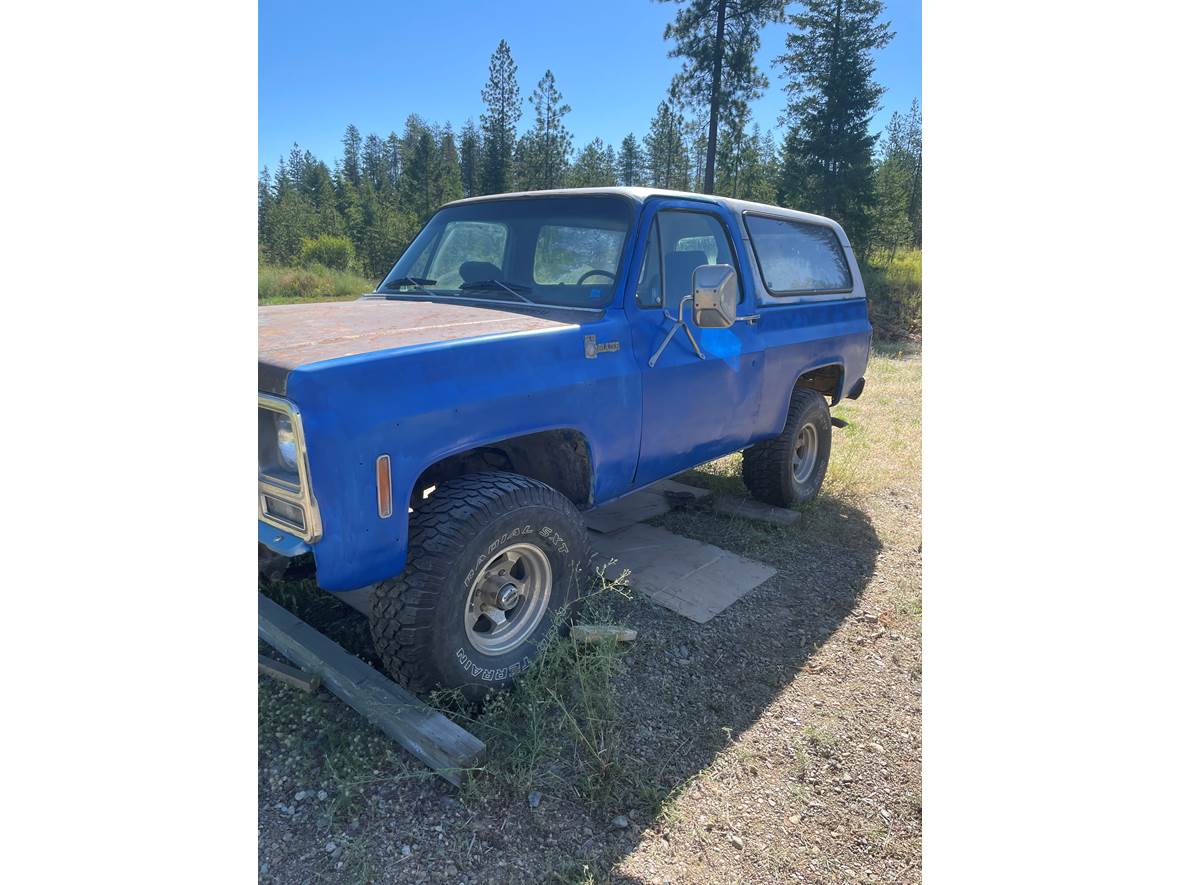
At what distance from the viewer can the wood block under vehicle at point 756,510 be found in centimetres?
477

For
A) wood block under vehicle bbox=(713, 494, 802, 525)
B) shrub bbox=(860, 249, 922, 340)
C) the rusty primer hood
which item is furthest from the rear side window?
shrub bbox=(860, 249, 922, 340)

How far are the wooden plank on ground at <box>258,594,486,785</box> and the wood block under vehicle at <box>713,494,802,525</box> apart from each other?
9.22 feet

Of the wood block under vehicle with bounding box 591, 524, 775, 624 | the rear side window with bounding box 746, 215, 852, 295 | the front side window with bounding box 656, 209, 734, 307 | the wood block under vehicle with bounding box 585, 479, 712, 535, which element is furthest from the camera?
the wood block under vehicle with bounding box 585, 479, 712, 535

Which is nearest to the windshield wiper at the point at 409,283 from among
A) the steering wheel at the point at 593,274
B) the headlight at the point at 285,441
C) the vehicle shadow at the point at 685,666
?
the steering wheel at the point at 593,274

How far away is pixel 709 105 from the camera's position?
2120 centimetres

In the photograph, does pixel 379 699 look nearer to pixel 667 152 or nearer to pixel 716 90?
pixel 716 90

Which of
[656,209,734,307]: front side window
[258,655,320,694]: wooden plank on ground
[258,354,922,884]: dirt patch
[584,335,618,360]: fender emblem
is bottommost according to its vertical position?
[258,354,922,884]: dirt patch

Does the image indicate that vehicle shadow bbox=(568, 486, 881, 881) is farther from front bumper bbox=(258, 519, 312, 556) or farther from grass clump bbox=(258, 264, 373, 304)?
grass clump bbox=(258, 264, 373, 304)

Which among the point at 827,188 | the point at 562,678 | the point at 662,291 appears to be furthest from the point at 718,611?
the point at 827,188

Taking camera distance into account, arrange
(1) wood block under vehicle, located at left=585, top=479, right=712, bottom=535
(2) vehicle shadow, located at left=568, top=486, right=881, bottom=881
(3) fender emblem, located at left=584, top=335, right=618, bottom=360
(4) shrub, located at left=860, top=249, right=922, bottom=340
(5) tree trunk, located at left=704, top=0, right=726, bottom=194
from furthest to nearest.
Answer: (5) tree trunk, located at left=704, top=0, right=726, bottom=194
(4) shrub, located at left=860, top=249, right=922, bottom=340
(1) wood block under vehicle, located at left=585, top=479, right=712, bottom=535
(3) fender emblem, located at left=584, top=335, right=618, bottom=360
(2) vehicle shadow, located at left=568, top=486, right=881, bottom=881

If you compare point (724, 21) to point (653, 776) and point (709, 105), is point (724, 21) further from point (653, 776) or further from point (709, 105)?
point (653, 776)

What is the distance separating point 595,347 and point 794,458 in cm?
247

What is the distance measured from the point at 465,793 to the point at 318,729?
676 mm

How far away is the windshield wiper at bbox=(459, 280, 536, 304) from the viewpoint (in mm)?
3471
